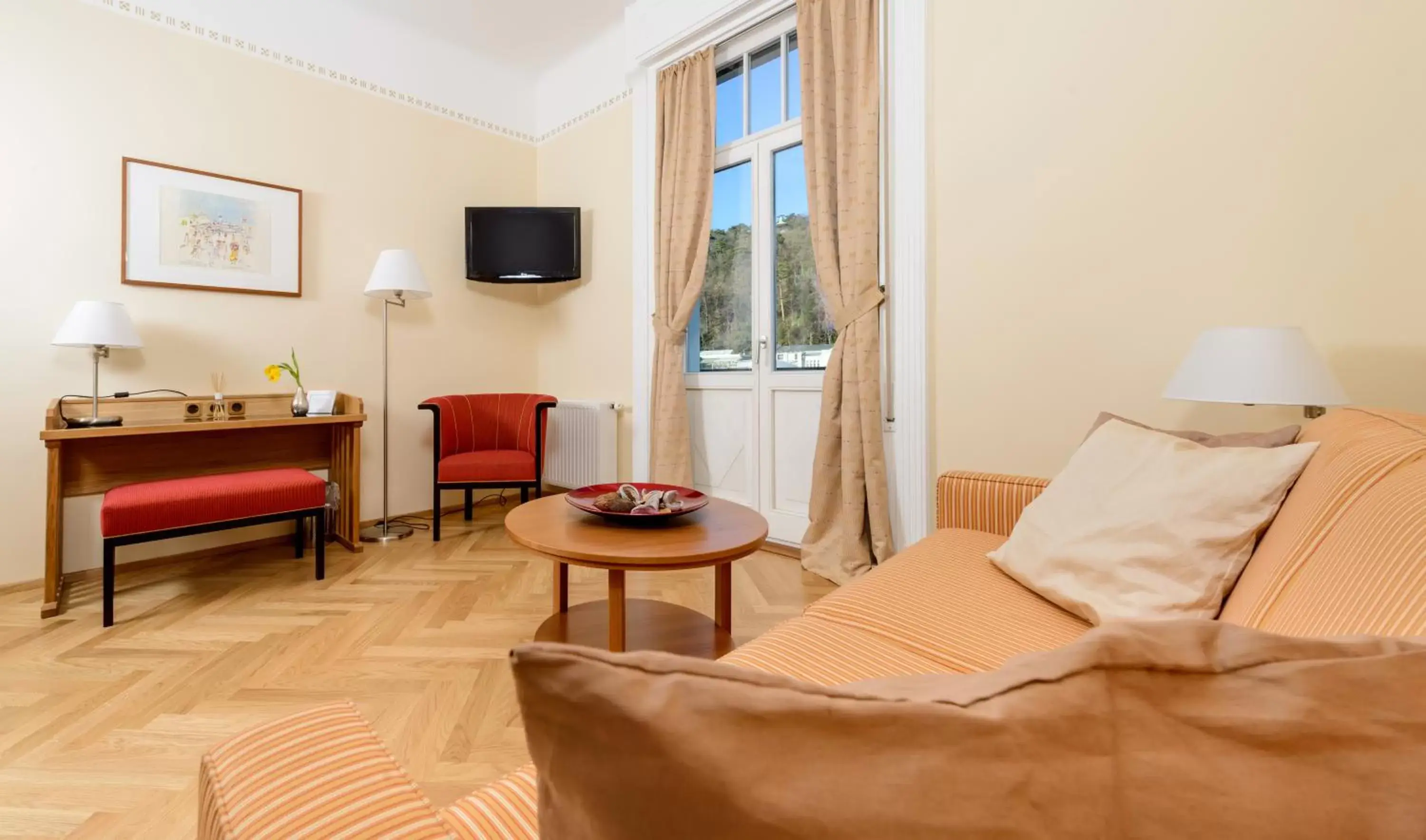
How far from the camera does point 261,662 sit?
1.90 meters

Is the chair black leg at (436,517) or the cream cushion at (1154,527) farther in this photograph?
the chair black leg at (436,517)

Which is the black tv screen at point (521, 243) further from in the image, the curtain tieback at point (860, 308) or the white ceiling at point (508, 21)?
the curtain tieback at point (860, 308)

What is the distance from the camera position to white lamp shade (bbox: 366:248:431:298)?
3301 mm

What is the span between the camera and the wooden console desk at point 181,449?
236 cm

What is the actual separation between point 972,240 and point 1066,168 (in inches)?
15.2

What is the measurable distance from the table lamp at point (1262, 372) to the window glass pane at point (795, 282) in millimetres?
1609

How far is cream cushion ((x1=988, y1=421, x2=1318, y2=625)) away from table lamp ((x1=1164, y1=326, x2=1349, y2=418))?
1.19 feet

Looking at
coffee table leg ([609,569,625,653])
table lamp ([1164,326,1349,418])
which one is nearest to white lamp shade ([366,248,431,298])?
coffee table leg ([609,569,625,653])

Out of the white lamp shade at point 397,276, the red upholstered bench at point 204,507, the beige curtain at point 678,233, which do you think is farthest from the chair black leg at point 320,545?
the beige curtain at point 678,233

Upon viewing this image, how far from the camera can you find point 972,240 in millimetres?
2414

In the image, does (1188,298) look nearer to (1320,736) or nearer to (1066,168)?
(1066,168)

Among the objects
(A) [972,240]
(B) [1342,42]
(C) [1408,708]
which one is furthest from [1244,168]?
(C) [1408,708]

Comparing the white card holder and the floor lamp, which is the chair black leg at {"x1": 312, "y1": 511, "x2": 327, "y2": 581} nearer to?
the floor lamp

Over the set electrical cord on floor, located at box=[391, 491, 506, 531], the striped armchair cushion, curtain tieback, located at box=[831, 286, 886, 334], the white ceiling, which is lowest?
electrical cord on floor, located at box=[391, 491, 506, 531]
